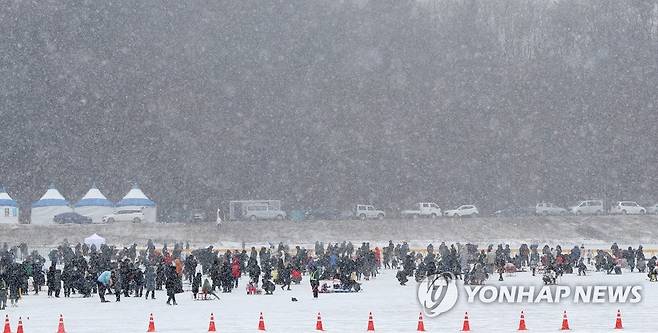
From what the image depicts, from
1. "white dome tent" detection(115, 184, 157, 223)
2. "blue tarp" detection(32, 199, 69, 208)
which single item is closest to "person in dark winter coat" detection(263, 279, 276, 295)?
"white dome tent" detection(115, 184, 157, 223)

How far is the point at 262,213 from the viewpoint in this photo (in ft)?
265

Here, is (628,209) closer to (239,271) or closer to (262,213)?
(262,213)

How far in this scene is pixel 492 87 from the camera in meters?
95.9

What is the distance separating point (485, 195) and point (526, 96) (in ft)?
29.7

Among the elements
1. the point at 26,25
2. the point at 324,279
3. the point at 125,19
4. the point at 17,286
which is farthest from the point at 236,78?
the point at 17,286

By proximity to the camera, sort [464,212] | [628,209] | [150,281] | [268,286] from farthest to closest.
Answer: [464,212]
[628,209]
[268,286]
[150,281]

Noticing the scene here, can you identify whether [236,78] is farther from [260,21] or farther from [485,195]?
[485,195]

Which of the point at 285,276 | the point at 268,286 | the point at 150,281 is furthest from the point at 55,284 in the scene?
the point at 285,276

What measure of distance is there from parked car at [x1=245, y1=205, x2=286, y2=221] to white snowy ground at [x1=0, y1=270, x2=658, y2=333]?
44.7 metres

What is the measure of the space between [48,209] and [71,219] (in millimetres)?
2857

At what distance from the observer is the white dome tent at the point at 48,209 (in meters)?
75.7

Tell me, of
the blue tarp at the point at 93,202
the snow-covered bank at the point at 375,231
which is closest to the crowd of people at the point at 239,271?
the snow-covered bank at the point at 375,231

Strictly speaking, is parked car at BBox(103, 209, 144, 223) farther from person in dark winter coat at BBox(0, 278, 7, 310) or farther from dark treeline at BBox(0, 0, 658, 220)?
person in dark winter coat at BBox(0, 278, 7, 310)

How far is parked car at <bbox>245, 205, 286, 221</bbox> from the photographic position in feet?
264
